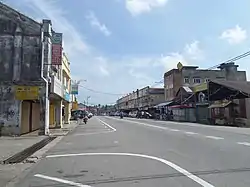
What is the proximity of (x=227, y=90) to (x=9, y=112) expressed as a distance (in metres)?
33.4

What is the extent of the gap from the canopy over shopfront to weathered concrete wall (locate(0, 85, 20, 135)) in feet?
92.8

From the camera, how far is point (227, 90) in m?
49.2

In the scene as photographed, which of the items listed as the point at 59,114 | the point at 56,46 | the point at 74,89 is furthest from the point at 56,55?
the point at 74,89

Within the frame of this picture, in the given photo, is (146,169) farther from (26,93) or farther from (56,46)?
(56,46)

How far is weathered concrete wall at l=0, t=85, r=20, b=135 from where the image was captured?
24828mm

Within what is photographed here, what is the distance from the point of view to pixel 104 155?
1338cm

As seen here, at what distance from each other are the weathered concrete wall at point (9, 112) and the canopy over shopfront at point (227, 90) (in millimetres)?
28293

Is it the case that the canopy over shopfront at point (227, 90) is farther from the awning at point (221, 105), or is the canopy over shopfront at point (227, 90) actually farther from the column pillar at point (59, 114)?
the column pillar at point (59, 114)

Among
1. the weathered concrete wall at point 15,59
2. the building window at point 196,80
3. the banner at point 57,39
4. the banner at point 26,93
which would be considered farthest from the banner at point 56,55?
the building window at point 196,80

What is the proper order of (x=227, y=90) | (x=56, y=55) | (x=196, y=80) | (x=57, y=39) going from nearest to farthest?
1. (x=56, y=55)
2. (x=57, y=39)
3. (x=227, y=90)
4. (x=196, y=80)

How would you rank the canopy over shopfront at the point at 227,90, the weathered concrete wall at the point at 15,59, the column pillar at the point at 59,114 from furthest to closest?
the canopy over shopfront at the point at 227,90
the column pillar at the point at 59,114
the weathered concrete wall at the point at 15,59

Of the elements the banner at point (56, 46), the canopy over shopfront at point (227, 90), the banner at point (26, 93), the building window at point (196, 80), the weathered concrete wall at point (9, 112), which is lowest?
the weathered concrete wall at point (9, 112)

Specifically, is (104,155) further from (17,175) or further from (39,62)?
(39,62)

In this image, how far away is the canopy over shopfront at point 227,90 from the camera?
144 feet
